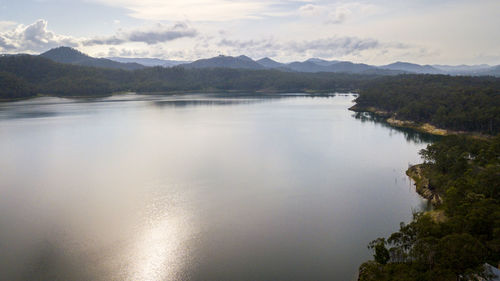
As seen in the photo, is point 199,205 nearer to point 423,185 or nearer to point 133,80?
point 423,185

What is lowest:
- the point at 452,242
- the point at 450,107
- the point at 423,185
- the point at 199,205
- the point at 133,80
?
the point at 199,205

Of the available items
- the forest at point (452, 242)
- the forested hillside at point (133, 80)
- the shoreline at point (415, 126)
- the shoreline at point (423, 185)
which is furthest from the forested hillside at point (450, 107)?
the forested hillside at point (133, 80)

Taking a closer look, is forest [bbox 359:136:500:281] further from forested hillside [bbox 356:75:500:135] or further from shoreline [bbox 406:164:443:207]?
forested hillside [bbox 356:75:500:135]

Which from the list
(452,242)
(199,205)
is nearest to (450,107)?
(199,205)

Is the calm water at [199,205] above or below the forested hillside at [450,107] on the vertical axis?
below

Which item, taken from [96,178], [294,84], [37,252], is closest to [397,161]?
[96,178]

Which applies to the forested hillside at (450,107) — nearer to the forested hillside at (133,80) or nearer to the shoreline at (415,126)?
the shoreline at (415,126)

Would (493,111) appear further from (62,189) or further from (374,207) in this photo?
(62,189)

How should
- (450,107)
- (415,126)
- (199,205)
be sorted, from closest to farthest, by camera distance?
(199,205) < (450,107) < (415,126)
